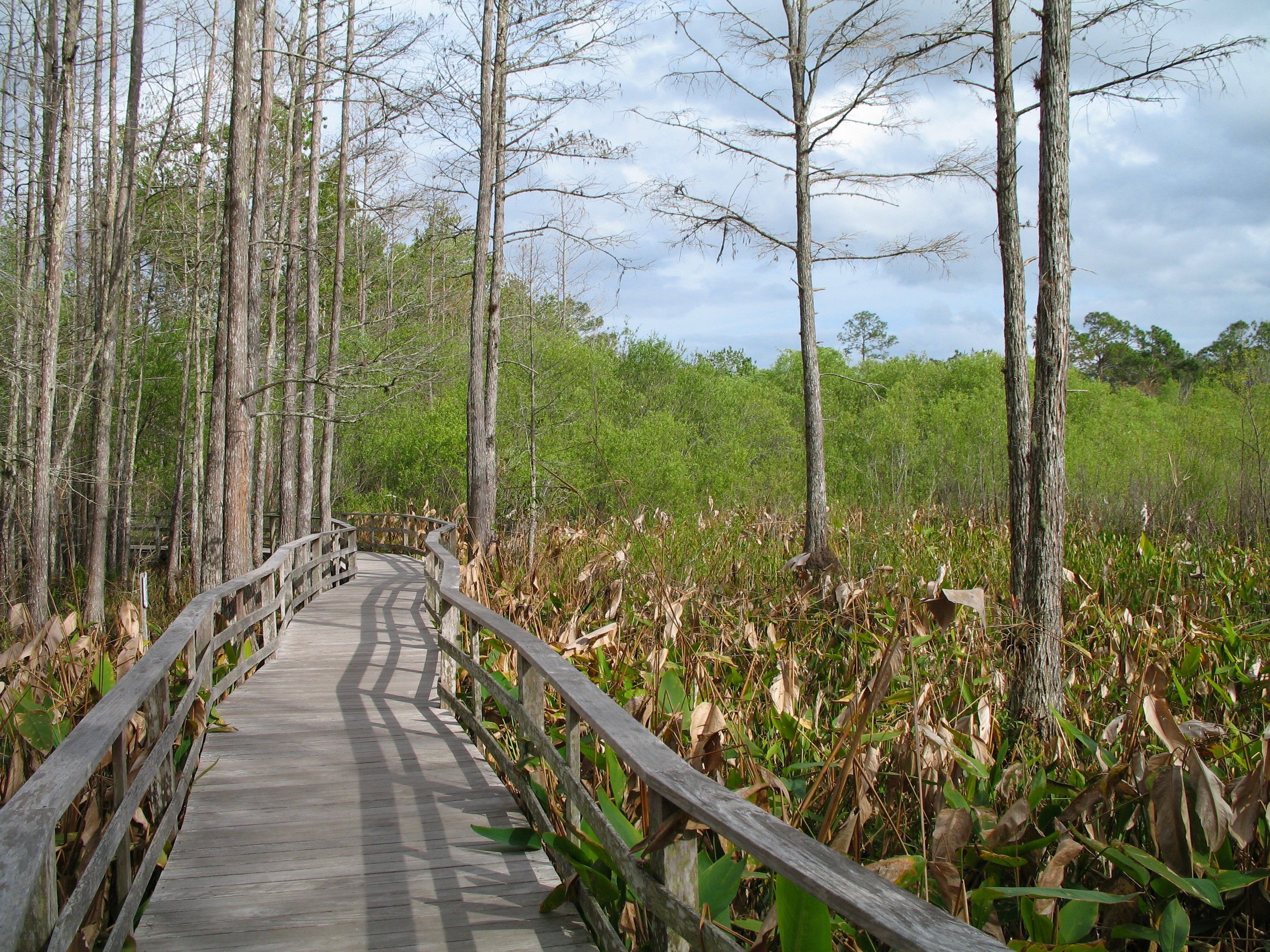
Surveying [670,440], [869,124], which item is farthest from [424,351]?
→ [869,124]

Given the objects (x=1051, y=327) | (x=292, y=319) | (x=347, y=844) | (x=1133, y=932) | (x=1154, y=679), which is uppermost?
(x=292, y=319)

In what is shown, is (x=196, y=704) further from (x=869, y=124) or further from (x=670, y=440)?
(x=670, y=440)

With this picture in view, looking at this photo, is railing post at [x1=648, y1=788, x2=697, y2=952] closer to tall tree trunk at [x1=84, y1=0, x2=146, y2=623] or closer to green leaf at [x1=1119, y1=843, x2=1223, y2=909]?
green leaf at [x1=1119, y1=843, x2=1223, y2=909]

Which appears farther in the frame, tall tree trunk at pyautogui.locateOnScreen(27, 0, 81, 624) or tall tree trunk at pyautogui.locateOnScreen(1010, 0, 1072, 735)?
tall tree trunk at pyautogui.locateOnScreen(27, 0, 81, 624)

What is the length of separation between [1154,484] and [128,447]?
23647 mm

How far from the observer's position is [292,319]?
16.5 meters

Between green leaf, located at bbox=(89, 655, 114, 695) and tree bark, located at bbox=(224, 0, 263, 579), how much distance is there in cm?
461

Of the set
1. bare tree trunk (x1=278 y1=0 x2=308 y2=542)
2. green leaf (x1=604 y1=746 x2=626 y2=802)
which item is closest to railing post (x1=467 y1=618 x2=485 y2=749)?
green leaf (x1=604 y1=746 x2=626 y2=802)

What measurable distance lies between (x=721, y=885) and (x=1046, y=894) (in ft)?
2.86

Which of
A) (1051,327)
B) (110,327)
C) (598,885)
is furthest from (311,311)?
(598,885)

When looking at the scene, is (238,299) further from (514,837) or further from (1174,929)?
(1174,929)

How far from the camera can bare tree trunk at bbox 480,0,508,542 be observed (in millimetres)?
13750

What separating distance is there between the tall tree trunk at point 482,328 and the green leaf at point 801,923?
462 inches

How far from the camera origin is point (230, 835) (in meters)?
3.90
